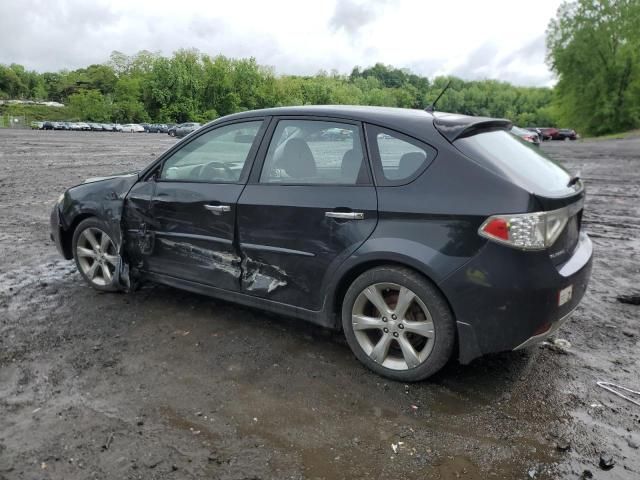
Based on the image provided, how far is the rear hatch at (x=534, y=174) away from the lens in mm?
3107

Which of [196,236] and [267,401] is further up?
[196,236]

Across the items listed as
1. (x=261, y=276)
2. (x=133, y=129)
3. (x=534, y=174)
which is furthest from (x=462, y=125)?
(x=133, y=129)

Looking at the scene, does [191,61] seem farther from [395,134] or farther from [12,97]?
[395,134]

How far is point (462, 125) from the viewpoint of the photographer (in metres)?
3.43

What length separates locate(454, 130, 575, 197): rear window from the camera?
3153mm

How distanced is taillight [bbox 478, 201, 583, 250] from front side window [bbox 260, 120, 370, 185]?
857mm

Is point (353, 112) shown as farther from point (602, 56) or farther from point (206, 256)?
point (602, 56)

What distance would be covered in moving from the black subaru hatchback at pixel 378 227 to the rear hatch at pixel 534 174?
0.02 m

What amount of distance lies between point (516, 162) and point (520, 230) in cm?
61

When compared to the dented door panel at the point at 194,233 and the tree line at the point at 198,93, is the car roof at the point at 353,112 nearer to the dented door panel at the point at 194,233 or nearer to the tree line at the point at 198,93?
the dented door panel at the point at 194,233

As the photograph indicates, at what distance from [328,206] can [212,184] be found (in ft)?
3.62

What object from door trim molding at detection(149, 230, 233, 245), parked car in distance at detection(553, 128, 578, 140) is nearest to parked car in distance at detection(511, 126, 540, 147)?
door trim molding at detection(149, 230, 233, 245)

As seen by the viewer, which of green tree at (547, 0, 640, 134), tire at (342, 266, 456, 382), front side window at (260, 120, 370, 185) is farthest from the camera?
green tree at (547, 0, 640, 134)

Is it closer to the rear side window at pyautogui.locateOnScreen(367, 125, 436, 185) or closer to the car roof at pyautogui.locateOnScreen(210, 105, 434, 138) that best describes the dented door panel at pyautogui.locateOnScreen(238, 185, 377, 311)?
the rear side window at pyautogui.locateOnScreen(367, 125, 436, 185)
